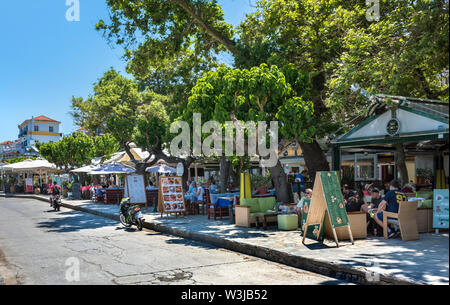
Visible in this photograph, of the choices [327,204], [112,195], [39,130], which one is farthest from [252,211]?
[39,130]

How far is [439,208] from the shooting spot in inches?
382

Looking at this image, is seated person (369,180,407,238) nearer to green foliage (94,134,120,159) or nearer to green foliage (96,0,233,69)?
green foliage (96,0,233,69)

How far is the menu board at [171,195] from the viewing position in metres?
15.8

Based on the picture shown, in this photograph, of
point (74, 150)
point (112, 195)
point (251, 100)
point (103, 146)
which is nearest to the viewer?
point (251, 100)

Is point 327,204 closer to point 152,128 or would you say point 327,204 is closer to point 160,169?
point 152,128

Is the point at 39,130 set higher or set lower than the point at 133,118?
higher

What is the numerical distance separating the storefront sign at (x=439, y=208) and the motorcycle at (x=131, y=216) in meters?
9.47

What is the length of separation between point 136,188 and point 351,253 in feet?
43.7

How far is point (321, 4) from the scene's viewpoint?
14766 millimetres

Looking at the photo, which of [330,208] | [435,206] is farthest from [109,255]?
[435,206]

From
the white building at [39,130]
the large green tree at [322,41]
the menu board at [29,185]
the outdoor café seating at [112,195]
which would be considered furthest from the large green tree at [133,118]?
the white building at [39,130]

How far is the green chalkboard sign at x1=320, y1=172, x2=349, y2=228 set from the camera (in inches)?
349

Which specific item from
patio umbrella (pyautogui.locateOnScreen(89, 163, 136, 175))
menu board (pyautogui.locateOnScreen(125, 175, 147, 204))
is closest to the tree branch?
menu board (pyautogui.locateOnScreen(125, 175, 147, 204))

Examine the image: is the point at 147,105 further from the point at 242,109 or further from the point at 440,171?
the point at 440,171
